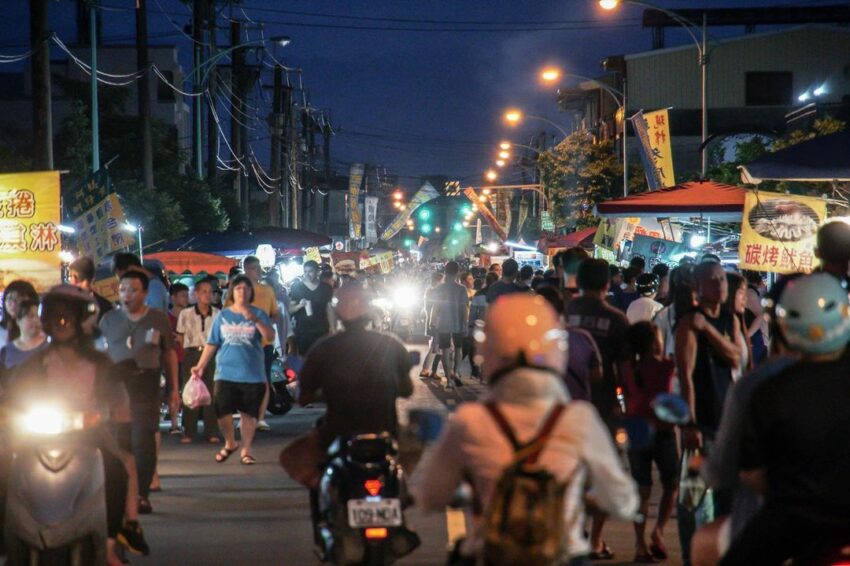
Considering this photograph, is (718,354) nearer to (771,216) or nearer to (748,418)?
(748,418)

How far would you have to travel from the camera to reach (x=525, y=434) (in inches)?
A: 166

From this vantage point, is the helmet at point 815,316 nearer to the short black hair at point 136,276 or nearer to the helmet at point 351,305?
the helmet at point 351,305

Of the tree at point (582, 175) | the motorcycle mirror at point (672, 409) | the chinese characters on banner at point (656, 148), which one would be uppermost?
the tree at point (582, 175)

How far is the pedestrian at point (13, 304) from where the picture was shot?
8.98 m

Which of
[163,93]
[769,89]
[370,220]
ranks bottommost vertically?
[370,220]

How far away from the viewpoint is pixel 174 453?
48.2ft

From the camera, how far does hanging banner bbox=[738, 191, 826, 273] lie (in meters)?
13.8

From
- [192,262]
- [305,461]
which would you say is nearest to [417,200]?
[192,262]

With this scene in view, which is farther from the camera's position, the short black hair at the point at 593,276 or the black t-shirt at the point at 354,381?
the short black hair at the point at 593,276

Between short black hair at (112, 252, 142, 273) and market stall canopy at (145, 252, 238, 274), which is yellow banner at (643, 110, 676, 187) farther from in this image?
short black hair at (112, 252, 142, 273)

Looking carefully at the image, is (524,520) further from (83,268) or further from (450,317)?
(450,317)

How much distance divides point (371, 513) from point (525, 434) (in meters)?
2.94

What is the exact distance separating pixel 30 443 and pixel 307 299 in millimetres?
13952

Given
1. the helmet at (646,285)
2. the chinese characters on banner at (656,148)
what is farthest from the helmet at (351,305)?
the chinese characters on banner at (656,148)
